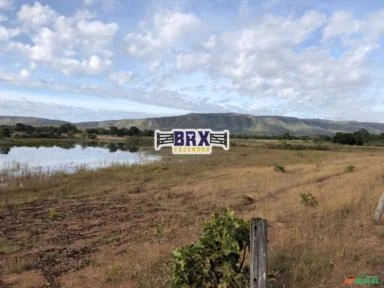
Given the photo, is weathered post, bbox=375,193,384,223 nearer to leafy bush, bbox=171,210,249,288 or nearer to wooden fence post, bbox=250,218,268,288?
leafy bush, bbox=171,210,249,288

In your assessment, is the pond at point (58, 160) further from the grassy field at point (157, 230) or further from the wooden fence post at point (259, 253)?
the wooden fence post at point (259, 253)

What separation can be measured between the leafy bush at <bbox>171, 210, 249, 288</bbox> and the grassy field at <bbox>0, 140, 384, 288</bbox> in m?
1.17

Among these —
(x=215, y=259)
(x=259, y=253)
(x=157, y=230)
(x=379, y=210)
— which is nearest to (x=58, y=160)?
(x=157, y=230)

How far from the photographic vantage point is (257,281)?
421cm

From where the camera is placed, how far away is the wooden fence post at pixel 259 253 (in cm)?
418

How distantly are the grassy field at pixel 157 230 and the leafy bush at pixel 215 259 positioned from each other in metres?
1.17

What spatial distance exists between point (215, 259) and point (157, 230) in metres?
5.29

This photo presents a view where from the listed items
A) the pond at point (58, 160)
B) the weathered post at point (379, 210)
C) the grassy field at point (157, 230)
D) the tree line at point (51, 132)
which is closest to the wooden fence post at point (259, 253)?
the grassy field at point (157, 230)

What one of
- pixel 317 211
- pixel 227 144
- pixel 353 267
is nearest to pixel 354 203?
pixel 317 211

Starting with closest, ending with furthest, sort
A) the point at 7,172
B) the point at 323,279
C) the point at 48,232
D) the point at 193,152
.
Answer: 1. the point at 193,152
2. the point at 323,279
3. the point at 48,232
4. the point at 7,172

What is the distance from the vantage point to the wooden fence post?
13.7 ft

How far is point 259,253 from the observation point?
420cm

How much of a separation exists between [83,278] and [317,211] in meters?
6.78

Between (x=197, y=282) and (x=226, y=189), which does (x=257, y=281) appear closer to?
(x=197, y=282)
